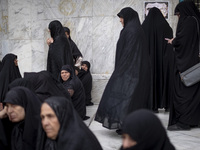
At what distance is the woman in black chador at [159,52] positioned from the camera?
6160mm

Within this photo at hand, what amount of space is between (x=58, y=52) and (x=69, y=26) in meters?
2.28

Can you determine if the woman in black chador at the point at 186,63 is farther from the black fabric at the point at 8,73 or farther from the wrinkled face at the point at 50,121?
the wrinkled face at the point at 50,121

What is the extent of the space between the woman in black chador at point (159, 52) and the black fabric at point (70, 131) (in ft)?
13.3

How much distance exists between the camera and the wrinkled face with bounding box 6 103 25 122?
8.82 feet

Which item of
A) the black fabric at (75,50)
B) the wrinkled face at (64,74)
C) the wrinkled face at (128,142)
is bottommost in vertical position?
the wrinkled face at (64,74)

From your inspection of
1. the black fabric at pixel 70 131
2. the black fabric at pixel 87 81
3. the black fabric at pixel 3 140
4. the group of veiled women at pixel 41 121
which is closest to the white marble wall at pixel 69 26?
the black fabric at pixel 87 81

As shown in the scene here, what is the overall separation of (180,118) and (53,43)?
8.36ft

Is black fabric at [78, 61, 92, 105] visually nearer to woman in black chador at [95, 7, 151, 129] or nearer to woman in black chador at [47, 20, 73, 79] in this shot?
woman in black chador at [47, 20, 73, 79]

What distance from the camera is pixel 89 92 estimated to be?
7582 millimetres

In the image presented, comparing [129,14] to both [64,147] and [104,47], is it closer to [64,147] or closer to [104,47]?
[64,147]

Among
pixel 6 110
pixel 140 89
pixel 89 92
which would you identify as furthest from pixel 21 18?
pixel 6 110

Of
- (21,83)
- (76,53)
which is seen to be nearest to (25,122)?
(21,83)

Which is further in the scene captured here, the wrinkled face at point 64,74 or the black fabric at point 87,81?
the black fabric at point 87,81

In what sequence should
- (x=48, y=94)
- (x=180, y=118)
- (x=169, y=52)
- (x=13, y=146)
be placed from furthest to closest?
(x=169, y=52) < (x=180, y=118) < (x=48, y=94) < (x=13, y=146)
